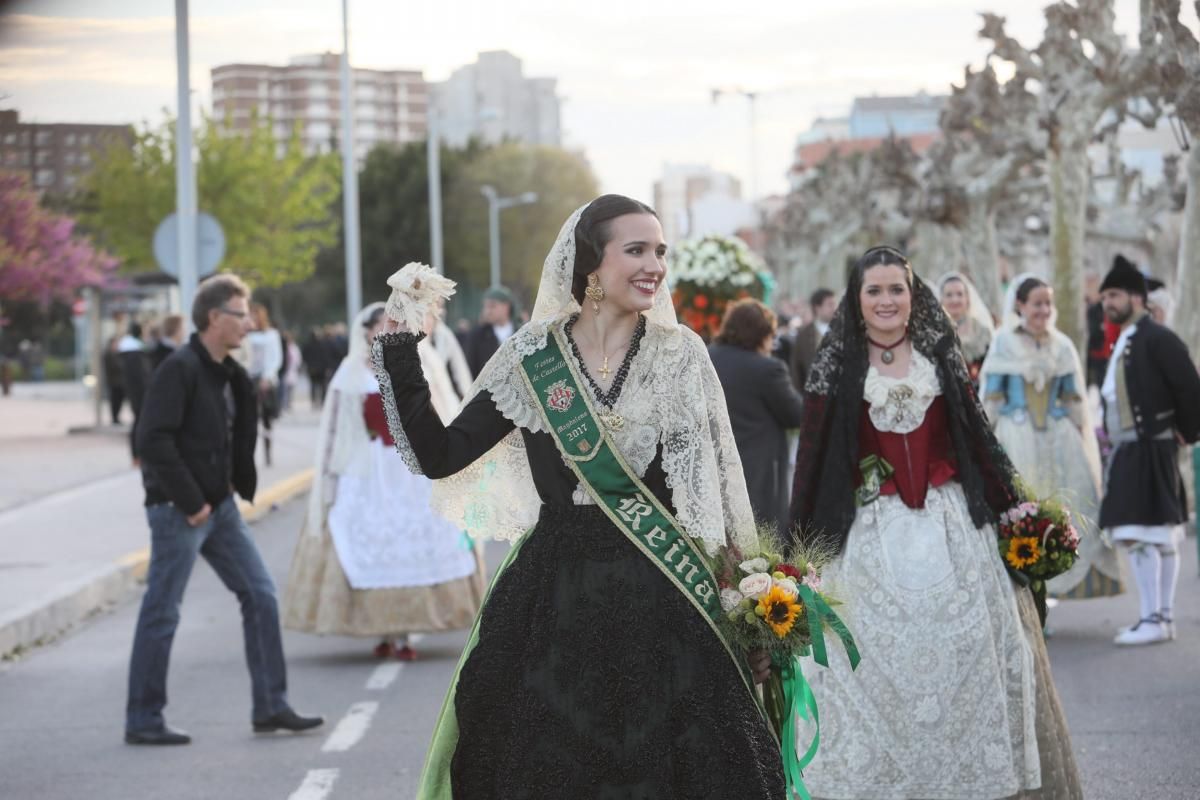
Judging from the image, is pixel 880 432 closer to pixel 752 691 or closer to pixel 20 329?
pixel 752 691

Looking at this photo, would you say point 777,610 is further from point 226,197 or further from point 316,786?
point 226,197

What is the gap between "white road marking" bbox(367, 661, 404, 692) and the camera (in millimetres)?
9836

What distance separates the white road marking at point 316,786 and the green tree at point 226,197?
1333 inches

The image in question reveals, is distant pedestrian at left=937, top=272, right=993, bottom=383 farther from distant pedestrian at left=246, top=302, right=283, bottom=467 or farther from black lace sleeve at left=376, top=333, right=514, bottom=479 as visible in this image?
distant pedestrian at left=246, top=302, right=283, bottom=467

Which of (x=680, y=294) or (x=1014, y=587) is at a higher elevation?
(x=680, y=294)

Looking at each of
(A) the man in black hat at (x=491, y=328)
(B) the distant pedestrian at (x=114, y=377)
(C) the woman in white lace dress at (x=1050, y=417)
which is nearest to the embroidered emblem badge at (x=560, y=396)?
(C) the woman in white lace dress at (x=1050, y=417)

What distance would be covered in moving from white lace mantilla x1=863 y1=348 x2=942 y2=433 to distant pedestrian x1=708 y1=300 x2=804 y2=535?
3097 mm

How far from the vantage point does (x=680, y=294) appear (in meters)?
13.6

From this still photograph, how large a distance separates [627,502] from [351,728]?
14.2ft

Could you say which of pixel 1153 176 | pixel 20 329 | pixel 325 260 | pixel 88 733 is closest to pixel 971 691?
pixel 88 733

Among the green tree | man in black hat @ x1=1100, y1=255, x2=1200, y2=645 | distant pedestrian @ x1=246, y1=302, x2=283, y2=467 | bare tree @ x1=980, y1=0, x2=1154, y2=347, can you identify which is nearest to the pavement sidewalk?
distant pedestrian @ x1=246, y1=302, x2=283, y2=467

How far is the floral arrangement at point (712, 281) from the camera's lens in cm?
1334

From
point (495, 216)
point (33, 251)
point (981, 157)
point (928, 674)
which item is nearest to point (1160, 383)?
point (928, 674)

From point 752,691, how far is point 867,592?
1.97 m
